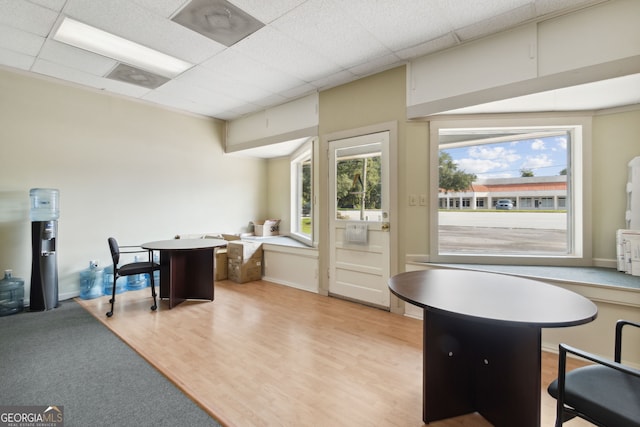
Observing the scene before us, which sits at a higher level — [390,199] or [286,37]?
[286,37]

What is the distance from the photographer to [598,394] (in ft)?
4.00

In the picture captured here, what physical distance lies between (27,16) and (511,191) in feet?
16.6

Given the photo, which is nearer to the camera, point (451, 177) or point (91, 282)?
point (451, 177)

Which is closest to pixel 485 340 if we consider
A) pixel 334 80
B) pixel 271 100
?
pixel 334 80

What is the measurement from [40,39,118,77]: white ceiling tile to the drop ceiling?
1 centimetres

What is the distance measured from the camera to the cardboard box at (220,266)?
15.9 ft

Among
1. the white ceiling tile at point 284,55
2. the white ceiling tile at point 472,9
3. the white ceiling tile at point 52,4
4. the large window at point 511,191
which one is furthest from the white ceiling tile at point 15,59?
the large window at point 511,191

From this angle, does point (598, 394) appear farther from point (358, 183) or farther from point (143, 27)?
point (143, 27)

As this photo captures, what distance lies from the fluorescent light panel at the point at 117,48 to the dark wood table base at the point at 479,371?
3715 mm

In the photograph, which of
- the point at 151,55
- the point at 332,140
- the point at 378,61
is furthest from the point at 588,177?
the point at 151,55

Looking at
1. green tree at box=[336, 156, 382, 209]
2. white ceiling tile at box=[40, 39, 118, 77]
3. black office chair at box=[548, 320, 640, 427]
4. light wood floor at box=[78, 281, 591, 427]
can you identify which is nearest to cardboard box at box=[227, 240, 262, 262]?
light wood floor at box=[78, 281, 591, 427]

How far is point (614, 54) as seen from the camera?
2.26 metres

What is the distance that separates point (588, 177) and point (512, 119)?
0.94m

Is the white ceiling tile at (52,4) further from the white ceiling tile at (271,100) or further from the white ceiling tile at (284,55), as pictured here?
the white ceiling tile at (271,100)
